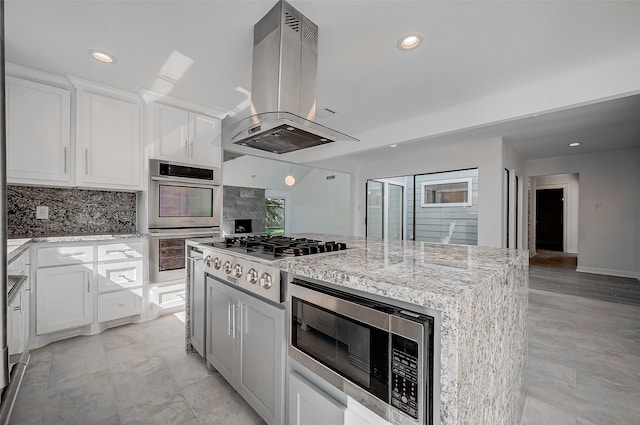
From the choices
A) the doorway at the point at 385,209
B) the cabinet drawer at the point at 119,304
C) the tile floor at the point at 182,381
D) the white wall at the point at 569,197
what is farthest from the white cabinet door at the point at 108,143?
the white wall at the point at 569,197

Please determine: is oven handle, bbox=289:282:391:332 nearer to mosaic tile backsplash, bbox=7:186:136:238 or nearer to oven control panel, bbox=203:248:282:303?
oven control panel, bbox=203:248:282:303

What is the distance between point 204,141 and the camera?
11.2 feet

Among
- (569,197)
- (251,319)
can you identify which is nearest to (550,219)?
(569,197)

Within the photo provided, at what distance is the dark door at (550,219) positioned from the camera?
8367 millimetres

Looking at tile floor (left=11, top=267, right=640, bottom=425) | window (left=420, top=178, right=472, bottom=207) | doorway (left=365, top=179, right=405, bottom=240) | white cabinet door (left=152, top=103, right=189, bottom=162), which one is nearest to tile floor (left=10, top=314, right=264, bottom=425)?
tile floor (left=11, top=267, right=640, bottom=425)

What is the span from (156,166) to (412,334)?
313 centimetres

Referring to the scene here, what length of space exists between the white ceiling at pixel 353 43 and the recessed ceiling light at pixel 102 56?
0.16ft

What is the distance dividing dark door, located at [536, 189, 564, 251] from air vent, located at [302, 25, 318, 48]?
31.5 feet

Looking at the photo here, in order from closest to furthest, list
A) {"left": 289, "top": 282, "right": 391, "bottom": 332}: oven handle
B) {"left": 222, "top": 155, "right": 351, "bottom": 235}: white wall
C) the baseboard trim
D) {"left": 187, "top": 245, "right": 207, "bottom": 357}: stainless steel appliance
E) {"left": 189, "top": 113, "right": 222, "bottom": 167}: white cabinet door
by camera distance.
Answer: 1. {"left": 289, "top": 282, "right": 391, "bottom": 332}: oven handle
2. {"left": 187, "top": 245, "right": 207, "bottom": 357}: stainless steel appliance
3. {"left": 189, "top": 113, "right": 222, "bottom": 167}: white cabinet door
4. the baseboard trim
5. {"left": 222, "top": 155, "right": 351, "bottom": 235}: white wall

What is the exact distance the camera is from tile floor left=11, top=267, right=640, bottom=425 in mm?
1606

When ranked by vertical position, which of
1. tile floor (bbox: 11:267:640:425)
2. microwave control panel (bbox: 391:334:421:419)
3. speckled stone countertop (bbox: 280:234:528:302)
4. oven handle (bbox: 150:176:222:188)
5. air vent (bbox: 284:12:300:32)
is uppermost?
air vent (bbox: 284:12:300:32)

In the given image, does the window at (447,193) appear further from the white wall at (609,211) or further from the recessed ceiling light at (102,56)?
the recessed ceiling light at (102,56)

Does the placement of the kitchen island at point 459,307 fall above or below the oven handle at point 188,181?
below

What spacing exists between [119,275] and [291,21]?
9.25 ft
